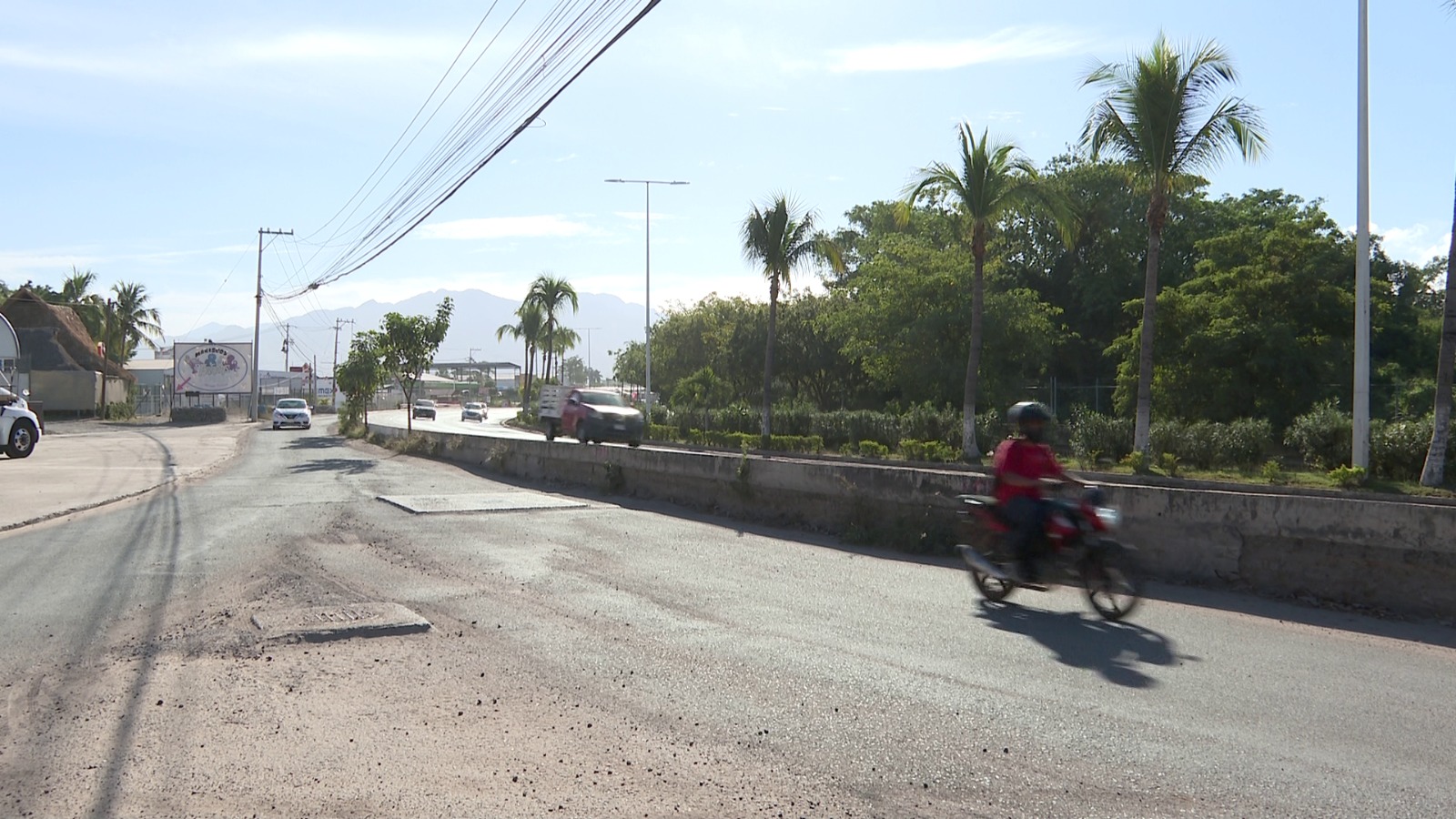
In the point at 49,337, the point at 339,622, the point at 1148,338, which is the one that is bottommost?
the point at 339,622

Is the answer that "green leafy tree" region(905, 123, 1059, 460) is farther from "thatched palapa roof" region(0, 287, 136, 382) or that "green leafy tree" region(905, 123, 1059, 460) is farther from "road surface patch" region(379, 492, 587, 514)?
"thatched palapa roof" region(0, 287, 136, 382)

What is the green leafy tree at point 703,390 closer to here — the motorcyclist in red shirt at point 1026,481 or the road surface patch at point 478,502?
the road surface patch at point 478,502

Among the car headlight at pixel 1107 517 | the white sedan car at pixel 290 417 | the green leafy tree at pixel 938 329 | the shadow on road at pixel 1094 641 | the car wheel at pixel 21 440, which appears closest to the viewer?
the shadow on road at pixel 1094 641

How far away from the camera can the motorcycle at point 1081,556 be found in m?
7.75

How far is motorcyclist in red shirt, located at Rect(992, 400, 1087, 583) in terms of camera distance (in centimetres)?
810

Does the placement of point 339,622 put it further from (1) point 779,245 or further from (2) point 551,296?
(2) point 551,296

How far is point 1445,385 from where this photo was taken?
20766 mm

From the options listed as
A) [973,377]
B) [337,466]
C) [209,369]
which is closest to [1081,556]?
[337,466]

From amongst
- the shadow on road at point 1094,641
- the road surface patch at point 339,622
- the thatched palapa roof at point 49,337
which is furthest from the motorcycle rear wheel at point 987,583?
the thatched palapa roof at point 49,337

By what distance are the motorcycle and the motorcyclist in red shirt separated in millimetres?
73

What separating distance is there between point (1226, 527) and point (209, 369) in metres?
73.6

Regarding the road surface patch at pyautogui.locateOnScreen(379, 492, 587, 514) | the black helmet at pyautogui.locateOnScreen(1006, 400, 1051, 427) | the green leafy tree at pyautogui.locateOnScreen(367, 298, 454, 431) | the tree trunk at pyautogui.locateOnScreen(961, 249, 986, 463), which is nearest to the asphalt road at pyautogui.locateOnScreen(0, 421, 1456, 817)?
the black helmet at pyautogui.locateOnScreen(1006, 400, 1051, 427)

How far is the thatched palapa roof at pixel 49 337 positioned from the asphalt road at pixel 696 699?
62731 millimetres

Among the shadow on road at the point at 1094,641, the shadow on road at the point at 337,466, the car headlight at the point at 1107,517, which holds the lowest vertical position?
the shadow on road at the point at 337,466
